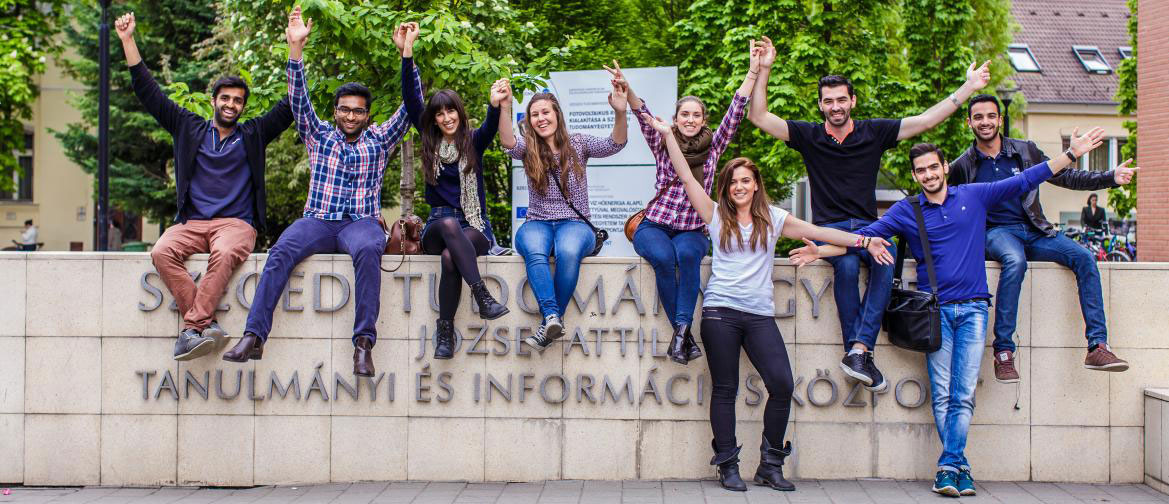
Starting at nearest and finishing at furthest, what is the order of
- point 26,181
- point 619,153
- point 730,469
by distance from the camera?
1. point 730,469
2. point 619,153
3. point 26,181

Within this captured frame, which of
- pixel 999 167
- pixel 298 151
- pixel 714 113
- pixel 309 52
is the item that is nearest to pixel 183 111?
pixel 309 52

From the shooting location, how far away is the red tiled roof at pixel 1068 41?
35125 mm

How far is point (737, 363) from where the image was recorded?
6023 millimetres

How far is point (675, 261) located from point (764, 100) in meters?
1.24

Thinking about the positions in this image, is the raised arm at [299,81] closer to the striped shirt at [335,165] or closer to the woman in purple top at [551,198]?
the striped shirt at [335,165]

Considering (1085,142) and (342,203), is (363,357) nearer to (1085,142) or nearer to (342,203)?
(342,203)

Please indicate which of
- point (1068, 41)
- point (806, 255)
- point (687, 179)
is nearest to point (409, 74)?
point (687, 179)

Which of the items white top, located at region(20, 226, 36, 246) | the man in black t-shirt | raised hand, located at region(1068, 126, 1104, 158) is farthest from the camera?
white top, located at region(20, 226, 36, 246)

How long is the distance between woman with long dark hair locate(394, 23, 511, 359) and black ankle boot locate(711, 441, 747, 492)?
1719 millimetres

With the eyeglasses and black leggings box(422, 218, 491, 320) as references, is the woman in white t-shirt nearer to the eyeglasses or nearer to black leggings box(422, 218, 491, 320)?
black leggings box(422, 218, 491, 320)

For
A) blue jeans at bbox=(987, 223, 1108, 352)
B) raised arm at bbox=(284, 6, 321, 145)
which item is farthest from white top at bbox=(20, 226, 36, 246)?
blue jeans at bbox=(987, 223, 1108, 352)

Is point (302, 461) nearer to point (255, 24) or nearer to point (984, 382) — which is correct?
point (984, 382)

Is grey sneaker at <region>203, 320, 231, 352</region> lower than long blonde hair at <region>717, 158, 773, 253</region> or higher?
lower

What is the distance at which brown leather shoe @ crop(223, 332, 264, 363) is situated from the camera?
6.01m
